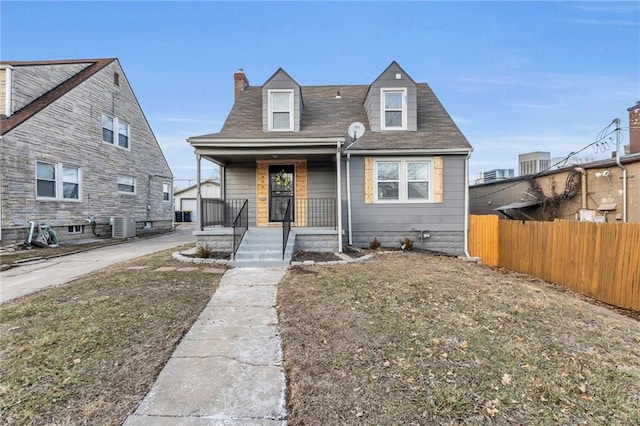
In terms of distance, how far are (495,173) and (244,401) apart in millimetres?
17904

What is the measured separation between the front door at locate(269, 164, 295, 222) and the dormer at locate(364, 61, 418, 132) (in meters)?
3.38

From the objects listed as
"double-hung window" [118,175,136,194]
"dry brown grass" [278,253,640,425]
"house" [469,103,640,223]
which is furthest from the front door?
"double-hung window" [118,175,136,194]

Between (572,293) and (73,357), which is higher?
(73,357)

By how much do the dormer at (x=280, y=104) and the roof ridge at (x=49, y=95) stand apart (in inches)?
322

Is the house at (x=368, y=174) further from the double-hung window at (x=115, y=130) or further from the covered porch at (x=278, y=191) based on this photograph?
the double-hung window at (x=115, y=130)

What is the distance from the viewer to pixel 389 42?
14.3 metres

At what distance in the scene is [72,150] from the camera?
1238 centimetres

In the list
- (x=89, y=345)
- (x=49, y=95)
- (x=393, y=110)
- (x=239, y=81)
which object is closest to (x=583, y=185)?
(x=393, y=110)

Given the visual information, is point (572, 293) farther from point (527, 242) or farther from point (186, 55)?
point (186, 55)

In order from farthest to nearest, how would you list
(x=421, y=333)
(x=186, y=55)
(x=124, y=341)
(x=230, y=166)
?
(x=186, y=55)
(x=230, y=166)
(x=421, y=333)
(x=124, y=341)

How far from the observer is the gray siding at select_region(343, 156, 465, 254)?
32.1 ft

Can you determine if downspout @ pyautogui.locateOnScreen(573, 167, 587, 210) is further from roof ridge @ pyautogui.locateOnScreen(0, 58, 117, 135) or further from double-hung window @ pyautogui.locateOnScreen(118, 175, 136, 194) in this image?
double-hung window @ pyautogui.locateOnScreen(118, 175, 136, 194)

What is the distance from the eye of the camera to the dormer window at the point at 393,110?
10547mm

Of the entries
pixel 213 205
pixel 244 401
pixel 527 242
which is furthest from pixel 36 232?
pixel 527 242
